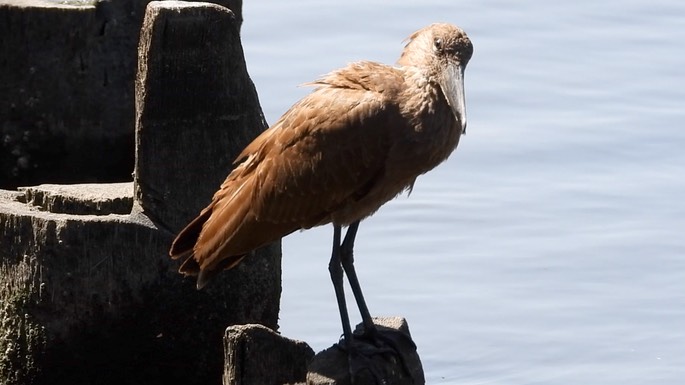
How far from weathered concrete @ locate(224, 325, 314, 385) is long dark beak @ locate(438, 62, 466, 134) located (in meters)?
1.26

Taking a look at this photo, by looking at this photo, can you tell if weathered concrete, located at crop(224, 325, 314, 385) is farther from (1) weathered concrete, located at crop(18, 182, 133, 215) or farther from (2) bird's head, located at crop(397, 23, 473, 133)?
(1) weathered concrete, located at crop(18, 182, 133, 215)

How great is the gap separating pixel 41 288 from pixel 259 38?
234 inches

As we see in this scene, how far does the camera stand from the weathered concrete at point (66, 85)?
28.8 ft

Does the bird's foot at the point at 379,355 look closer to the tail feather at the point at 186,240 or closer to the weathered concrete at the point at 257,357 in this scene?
the weathered concrete at the point at 257,357

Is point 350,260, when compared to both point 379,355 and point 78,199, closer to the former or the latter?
point 379,355

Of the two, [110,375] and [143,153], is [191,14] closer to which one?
[143,153]

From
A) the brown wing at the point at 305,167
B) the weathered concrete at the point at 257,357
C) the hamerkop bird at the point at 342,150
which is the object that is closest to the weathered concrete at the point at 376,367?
the weathered concrete at the point at 257,357

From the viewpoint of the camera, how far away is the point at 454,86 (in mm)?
6883

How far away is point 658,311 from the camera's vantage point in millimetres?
9805

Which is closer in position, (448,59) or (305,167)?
(448,59)

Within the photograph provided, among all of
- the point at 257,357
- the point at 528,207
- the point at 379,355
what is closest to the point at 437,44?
the point at 379,355

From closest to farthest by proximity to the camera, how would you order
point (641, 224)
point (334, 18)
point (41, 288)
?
1. point (41, 288)
2. point (641, 224)
3. point (334, 18)

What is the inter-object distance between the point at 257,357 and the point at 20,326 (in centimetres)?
170

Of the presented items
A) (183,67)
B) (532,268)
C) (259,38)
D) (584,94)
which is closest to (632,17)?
(584,94)
